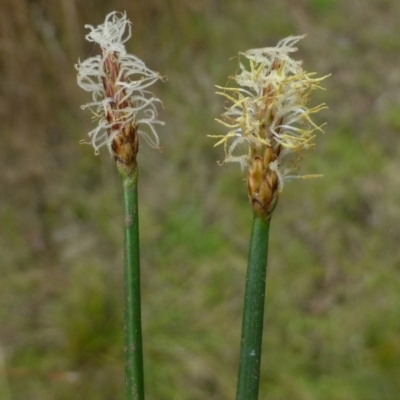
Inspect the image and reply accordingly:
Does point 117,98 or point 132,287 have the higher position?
point 117,98

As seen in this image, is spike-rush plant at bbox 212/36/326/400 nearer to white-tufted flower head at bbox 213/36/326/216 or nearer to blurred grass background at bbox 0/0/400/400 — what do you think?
white-tufted flower head at bbox 213/36/326/216

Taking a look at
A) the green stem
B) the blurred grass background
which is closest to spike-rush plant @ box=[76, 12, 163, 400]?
the green stem

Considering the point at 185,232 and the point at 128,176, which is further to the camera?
the point at 185,232

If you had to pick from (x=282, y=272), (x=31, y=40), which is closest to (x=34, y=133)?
(x=31, y=40)

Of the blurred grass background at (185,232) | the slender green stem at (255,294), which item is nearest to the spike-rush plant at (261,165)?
the slender green stem at (255,294)

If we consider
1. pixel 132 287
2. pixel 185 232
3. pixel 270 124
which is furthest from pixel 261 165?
pixel 185 232

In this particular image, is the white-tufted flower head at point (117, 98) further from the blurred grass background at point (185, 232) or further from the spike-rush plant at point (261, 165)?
the blurred grass background at point (185, 232)

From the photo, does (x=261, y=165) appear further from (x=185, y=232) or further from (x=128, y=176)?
(x=185, y=232)
